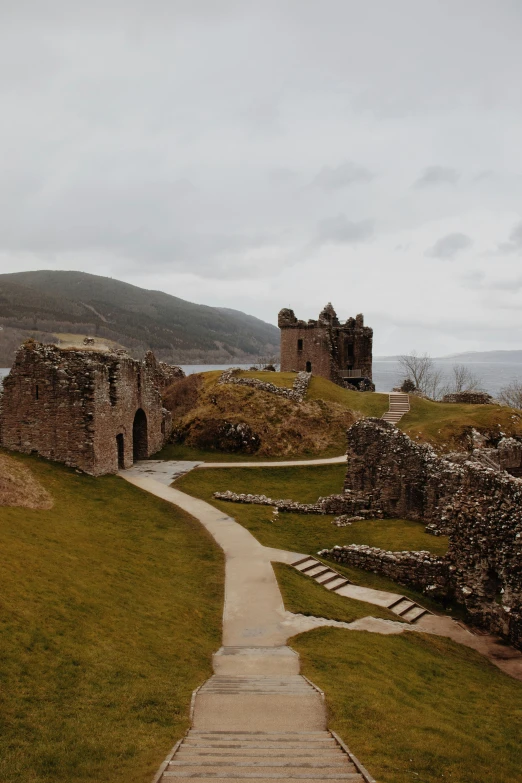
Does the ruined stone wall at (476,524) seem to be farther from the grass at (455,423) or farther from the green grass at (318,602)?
the grass at (455,423)

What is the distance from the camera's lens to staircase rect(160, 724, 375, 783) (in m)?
7.64

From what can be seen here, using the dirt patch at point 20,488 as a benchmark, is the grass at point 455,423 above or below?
above

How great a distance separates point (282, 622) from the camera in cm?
1684

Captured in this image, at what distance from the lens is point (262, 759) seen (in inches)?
320

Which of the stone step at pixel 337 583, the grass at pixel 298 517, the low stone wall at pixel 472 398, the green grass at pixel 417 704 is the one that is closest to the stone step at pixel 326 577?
the stone step at pixel 337 583

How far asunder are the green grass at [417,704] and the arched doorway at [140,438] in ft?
82.3

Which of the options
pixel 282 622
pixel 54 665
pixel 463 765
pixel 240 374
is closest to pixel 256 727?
pixel 463 765

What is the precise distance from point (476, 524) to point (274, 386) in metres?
28.5

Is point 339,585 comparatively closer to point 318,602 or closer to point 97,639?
point 318,602

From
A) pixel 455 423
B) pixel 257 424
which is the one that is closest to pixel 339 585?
pixel 257 424

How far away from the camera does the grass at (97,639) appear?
907 centimetres

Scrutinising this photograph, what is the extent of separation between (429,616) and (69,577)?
12.0m

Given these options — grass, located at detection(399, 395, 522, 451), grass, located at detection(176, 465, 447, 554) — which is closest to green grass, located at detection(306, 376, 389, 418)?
grass, located at detection(399, 395, 522, 451)

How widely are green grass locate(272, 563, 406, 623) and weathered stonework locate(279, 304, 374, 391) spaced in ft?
138
